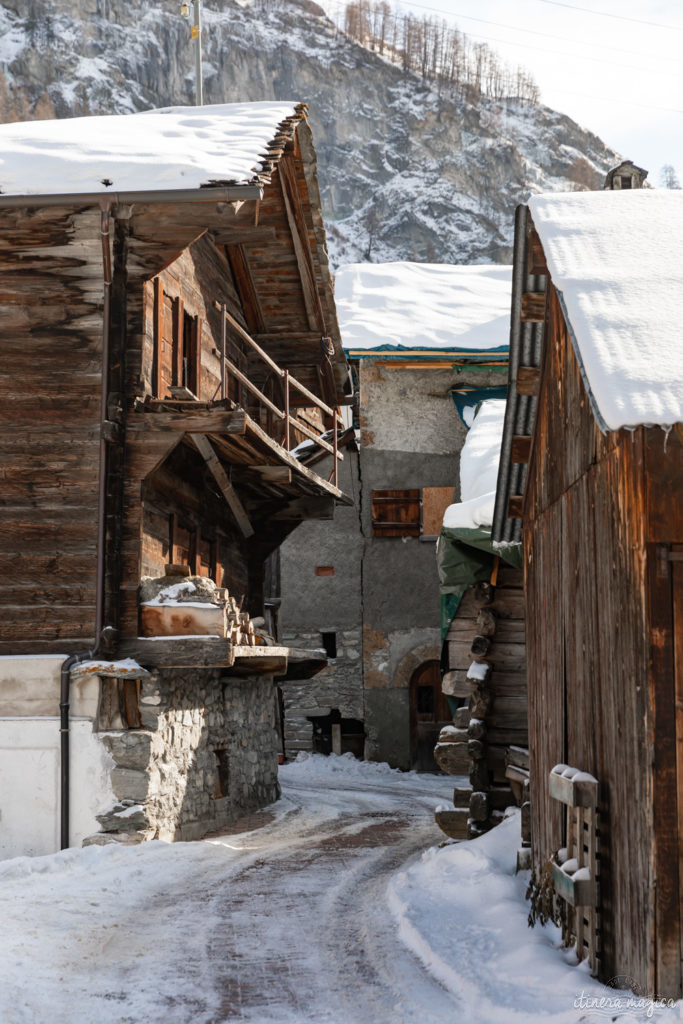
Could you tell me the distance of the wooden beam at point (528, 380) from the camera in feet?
24.8

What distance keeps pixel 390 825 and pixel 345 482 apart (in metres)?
10.0

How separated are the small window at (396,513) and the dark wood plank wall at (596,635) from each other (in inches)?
542

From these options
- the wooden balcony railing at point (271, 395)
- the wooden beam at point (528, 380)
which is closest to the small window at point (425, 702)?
the wooden balcony railing at point (271, 395)

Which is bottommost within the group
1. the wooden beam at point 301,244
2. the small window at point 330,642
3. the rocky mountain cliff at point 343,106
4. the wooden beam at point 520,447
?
the small window at point 330,642

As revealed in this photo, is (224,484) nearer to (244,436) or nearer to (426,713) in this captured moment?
(244,436)

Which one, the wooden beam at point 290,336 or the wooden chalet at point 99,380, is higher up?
the wooden beam at point 290,336

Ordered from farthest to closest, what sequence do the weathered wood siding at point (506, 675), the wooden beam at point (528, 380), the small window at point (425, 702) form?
the small window at point (425, 702), the weathered wood siding at point (506, 675), the wooden beam at point (528, 380)

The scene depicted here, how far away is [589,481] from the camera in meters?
5.87

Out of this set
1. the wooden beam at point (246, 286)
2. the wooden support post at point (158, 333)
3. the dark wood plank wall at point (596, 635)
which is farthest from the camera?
the wooden beam at point (246, 286)

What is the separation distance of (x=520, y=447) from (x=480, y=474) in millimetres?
4054

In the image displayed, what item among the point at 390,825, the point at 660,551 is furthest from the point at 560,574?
the point at 390,825

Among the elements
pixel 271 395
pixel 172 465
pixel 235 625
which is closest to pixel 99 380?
pixel 172 465

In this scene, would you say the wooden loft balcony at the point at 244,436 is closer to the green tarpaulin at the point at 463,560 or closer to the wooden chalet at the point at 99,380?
the wooden chalet at the point at 99,380

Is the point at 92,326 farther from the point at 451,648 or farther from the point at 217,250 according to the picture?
the point at 451,648
